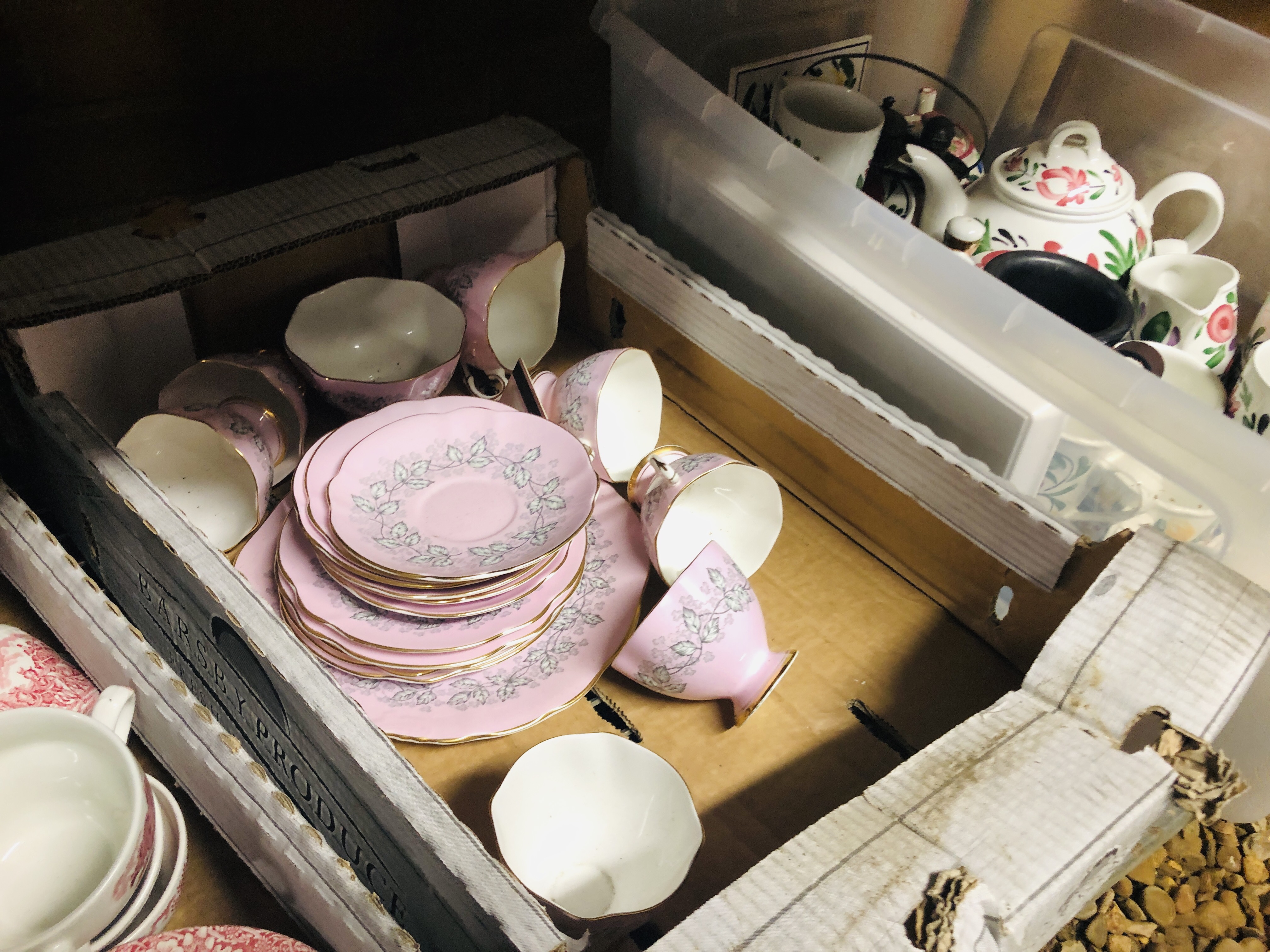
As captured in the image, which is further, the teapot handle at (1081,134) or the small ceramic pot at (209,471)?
the teapot handle at (1081,134)

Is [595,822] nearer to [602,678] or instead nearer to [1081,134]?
[602,678]

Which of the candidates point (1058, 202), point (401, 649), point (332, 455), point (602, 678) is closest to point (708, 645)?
point (602, 678)

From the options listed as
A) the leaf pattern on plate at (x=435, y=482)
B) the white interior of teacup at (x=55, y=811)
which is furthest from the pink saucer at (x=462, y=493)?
the white interior of teacup at (x=55, y=811)

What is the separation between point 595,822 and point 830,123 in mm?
740

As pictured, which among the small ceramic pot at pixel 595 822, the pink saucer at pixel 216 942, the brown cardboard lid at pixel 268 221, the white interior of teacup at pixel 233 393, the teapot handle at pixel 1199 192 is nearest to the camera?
→ the pink saucer at pixel 216 942

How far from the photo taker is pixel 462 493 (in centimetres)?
80

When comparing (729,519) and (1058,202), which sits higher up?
(1058,202)

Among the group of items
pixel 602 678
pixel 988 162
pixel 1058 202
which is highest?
pixel 1058 202

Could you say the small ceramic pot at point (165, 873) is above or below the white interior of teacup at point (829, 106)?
below

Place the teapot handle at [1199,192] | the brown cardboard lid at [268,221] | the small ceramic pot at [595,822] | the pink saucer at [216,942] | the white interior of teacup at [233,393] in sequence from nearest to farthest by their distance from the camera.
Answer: the pink saucer at [216,942], the small ceramic pot at [595,822], the brown cardboard lid at [268,221], the white interior of teacup at [233,393], the teapot handle at [1199,192]

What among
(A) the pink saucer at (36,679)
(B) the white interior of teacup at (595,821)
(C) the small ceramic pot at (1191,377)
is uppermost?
(C) the small ceramic pot at (1191,377)

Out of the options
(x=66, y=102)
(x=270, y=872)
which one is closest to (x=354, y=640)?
(x=270, y=872)

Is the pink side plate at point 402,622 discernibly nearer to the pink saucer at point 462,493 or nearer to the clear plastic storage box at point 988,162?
the pink saucer at point 462,493

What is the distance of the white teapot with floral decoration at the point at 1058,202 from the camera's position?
36.2 inches
